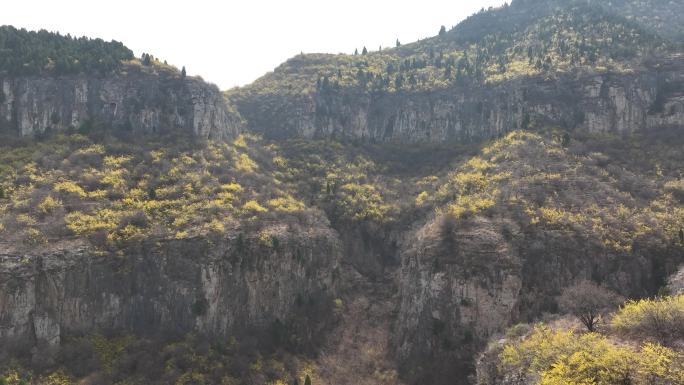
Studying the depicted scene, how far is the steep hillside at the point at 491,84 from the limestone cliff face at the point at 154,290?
5099 cm

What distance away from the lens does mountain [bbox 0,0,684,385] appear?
147 ft

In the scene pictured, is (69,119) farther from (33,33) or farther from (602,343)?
(602,343)

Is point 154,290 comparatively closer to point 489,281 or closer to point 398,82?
point 489,281

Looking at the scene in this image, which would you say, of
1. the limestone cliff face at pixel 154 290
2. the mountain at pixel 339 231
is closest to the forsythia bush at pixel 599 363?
the mountain at pixel 339 231

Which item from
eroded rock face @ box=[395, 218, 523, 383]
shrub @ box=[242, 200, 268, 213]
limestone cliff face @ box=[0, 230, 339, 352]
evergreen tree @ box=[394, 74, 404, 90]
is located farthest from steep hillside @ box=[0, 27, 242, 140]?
eroded rock face @ box=[395, 218, 523, 383]

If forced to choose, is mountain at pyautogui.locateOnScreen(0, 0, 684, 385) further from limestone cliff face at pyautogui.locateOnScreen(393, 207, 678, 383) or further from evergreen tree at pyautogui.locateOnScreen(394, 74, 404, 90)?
evergreen tree at pyautogui.locateOnScreen(394, 74, 404, 90)

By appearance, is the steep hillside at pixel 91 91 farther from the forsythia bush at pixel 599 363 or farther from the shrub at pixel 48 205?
the forsythia bush at pixel 599 363

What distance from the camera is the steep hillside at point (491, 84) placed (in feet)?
269

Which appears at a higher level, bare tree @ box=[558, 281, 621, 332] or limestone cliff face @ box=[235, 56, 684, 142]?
limestone cliff face @ box=[235, 56, 684, 142]

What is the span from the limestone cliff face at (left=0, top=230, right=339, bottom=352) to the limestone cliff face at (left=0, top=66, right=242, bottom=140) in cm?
3309

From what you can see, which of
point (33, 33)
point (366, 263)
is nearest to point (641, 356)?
point (366, 263)

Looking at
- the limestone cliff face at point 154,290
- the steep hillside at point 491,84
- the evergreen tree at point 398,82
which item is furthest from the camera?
the evergreen tree at point 398,82

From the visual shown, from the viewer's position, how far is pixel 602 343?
2803 cm

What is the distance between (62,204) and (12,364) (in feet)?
60.1
